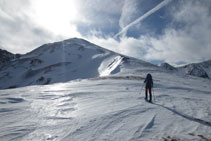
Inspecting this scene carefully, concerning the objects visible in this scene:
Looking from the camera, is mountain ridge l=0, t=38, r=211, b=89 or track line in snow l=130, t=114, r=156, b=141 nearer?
track line in snow l=130, t=114, r=156, b=141

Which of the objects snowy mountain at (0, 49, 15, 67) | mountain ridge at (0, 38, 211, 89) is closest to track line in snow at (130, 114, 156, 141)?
mountain ridge at (0, 38, 211, 89)

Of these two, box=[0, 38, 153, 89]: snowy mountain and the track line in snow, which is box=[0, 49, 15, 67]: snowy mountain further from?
the track line in snow

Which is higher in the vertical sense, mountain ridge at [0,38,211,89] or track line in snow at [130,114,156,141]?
mountain ridge at [0,38,211,89]

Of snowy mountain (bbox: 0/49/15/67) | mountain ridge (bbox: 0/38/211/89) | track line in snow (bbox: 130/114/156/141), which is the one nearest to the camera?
track line in snow (bbox: 130/114/156/141)

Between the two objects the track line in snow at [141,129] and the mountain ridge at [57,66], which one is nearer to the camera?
the track line in snow at [141,129]

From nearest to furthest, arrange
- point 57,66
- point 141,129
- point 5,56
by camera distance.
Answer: point 141,129 → point 57,66 → point 5,56

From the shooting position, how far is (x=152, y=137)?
4172 mm

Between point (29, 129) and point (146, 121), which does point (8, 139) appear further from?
point (146, 121)

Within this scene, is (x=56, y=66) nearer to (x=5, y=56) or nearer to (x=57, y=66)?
(x=57, y=66)

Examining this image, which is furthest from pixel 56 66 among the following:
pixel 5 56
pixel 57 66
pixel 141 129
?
pixel 5 56

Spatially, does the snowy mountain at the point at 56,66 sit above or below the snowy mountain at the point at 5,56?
below

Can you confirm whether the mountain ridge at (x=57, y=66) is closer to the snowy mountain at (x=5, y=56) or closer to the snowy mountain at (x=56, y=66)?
the snowy mountain at (x=56, y=66)

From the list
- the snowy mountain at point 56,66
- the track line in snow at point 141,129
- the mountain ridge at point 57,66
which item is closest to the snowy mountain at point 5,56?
the snowy mountain at point 56,66

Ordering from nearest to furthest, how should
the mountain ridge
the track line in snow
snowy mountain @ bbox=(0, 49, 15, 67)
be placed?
1. the track line in snow
2. the mountain ridge
3. snowy mountain @ bbox=(0, 49, 15, 67)
